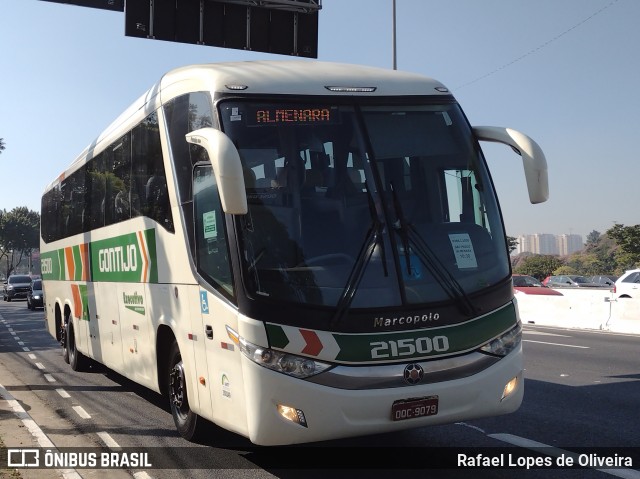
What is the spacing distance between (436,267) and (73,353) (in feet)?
32.3

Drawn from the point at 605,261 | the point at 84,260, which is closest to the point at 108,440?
the point at 84,260

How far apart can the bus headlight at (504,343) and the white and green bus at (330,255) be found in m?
0.02

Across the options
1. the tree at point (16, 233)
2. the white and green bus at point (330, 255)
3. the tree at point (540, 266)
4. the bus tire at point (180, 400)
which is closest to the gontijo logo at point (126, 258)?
the white and green bus at point (330, 255)

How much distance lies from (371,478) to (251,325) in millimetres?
1603

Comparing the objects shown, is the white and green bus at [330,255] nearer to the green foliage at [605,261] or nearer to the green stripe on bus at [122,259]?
the green stripe on bus at [122,259]

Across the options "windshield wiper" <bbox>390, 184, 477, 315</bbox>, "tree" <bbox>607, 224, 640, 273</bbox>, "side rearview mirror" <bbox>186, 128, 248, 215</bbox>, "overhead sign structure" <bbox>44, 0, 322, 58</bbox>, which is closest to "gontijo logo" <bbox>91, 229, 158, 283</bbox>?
"side rearview mirror" <bbox>186, 128, 248, 215</bbox>

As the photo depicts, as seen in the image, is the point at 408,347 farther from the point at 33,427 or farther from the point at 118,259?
the point at 118,259

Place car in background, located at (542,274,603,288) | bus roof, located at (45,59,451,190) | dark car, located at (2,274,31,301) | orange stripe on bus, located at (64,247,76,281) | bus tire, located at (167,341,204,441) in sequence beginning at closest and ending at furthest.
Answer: bus roof, located at (45,59,451,190) < bus tire, located at (167,341,204,441) < orange stripe on bus, located at (64,247,76,281) < car in background, located at (542,274,603,288) < dark car, located at (2,274,31,301)

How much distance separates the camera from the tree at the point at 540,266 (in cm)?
7850

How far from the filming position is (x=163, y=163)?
729cm

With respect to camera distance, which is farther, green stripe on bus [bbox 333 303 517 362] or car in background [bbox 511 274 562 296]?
car in background [bbox 511 274 562 296]

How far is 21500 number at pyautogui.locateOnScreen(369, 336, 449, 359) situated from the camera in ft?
17.2

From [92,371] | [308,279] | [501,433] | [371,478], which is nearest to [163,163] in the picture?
[308,279]

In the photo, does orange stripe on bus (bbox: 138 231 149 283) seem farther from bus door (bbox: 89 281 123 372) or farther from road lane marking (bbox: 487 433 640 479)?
road lane marking (bbox: 487 433 640 479)
